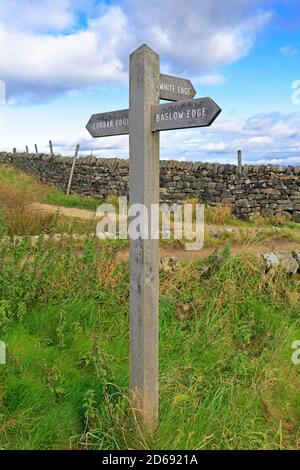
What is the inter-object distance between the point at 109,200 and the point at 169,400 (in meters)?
11.7

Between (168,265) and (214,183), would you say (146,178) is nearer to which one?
(168,265)

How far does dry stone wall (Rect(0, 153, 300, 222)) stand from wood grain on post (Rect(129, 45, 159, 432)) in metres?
10.2

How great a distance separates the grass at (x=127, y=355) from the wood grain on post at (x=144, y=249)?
0.56 feet

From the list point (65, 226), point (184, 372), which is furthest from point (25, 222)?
point (184, 372)

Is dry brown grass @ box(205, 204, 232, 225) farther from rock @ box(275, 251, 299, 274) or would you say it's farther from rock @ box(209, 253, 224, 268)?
rock @ box(209, 253, 224, 268)

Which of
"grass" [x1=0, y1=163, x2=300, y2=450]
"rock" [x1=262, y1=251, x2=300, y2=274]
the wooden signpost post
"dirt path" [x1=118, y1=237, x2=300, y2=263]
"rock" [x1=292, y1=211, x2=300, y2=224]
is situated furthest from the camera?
"rock" [x1=292, y1=211, x2=300, y2=224]

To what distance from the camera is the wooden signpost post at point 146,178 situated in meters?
2.97

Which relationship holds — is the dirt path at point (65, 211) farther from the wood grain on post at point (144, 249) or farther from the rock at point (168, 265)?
the wood grain on post at point (144, 249)

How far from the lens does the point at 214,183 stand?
553 inches

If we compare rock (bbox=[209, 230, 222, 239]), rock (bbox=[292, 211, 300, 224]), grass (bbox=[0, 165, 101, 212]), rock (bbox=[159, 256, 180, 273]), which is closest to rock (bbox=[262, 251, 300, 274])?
rock (bbox=[159, 256, 180, 273])

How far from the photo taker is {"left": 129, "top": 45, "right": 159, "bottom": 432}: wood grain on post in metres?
2.99

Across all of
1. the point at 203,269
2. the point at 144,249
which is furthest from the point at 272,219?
the point at 144,249

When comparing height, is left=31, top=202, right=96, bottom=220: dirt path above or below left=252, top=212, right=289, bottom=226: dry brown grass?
above

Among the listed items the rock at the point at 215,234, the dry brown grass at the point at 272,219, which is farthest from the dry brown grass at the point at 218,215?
the rock at the point at 215,234
